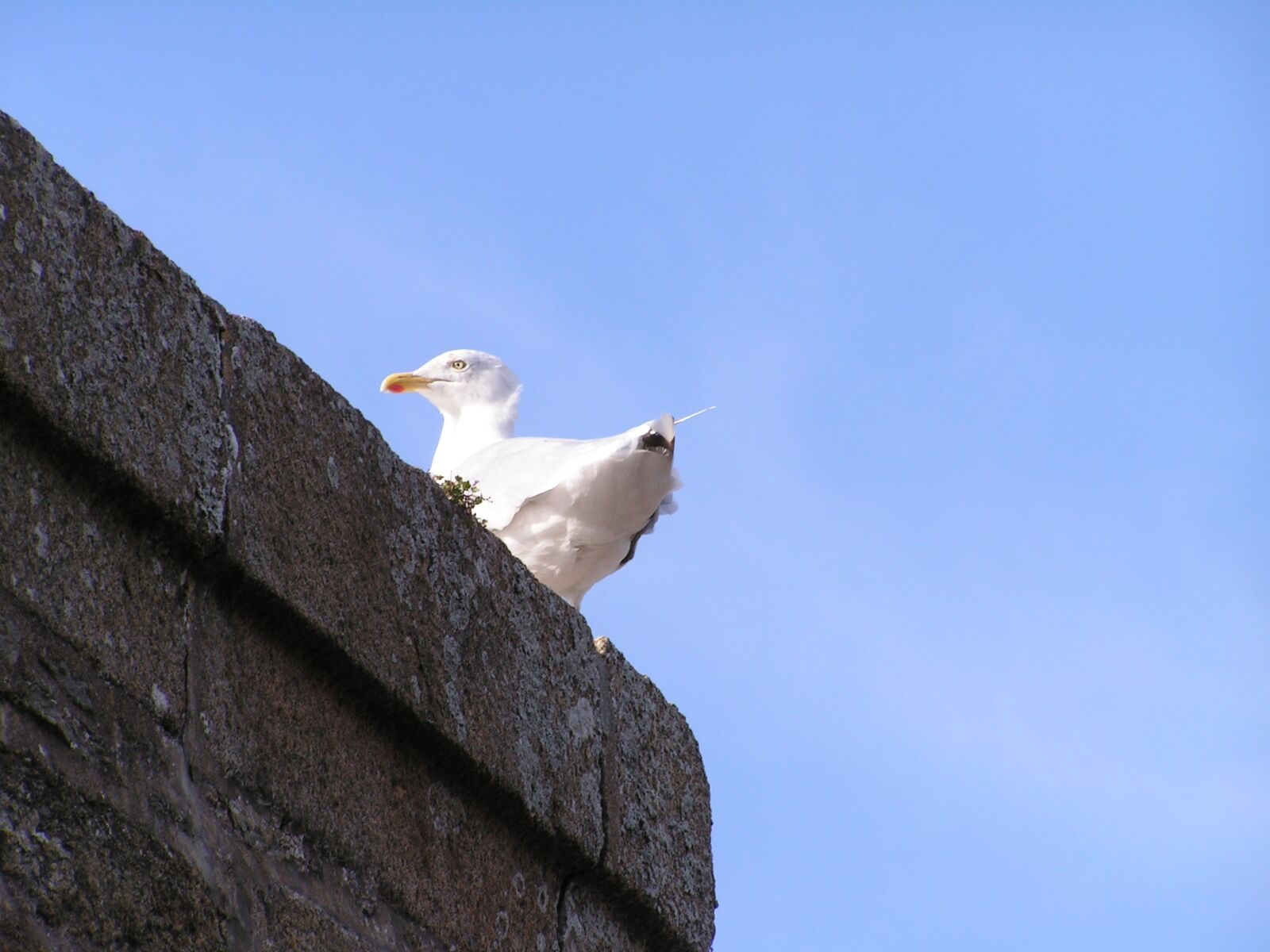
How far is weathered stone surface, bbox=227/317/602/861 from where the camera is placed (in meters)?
2.73

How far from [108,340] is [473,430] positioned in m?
4.18

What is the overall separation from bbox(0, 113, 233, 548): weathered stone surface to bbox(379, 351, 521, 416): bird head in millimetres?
4074

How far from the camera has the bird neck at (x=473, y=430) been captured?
650 cm

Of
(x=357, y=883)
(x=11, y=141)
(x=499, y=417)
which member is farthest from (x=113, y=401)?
(x=499, y=417)

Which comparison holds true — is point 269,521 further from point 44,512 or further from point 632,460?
point 632,460

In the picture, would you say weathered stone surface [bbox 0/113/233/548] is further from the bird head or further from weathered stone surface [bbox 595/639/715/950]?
the bird head

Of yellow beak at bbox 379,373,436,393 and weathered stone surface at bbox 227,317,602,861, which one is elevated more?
yellow beak at bbox 379,373,436,393

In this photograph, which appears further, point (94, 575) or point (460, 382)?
point (460, 382)

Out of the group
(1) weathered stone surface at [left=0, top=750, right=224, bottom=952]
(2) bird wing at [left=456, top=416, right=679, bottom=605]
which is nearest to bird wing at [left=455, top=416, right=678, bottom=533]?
(2) bird wing at [left=456, top=416, right=679, bottom=605]

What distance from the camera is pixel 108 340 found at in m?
2.47

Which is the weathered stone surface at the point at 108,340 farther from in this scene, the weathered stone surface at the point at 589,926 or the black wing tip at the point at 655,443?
the black wing tip at the point at 655,443

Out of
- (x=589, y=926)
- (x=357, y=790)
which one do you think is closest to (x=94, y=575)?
(x=357, y=790)

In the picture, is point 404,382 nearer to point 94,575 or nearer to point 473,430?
point 473,430

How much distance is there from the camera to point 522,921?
3.11 m
